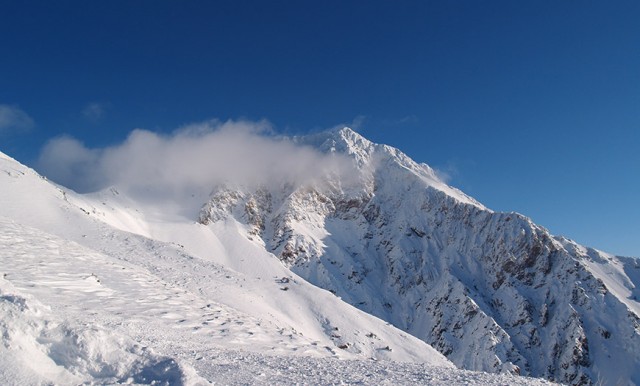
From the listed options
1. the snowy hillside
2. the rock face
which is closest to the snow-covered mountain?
the snowy hillside

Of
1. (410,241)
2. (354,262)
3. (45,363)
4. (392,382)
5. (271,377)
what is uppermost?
(410,241)

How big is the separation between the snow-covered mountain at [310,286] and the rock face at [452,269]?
1.57 ft

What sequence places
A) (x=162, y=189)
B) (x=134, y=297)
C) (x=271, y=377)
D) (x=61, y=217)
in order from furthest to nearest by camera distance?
(x=162, y=189) < (x=61, y=217) < (x=134, y=297) < (x=271, y=377)

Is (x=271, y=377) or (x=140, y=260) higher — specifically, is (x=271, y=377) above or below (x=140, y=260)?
below

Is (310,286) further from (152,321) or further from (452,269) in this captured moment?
(452,269)

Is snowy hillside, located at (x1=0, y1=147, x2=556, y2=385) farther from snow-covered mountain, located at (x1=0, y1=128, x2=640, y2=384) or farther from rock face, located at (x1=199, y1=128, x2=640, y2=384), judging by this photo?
rock face, located at (x1=199, y1=128, x2=640, y2=384)

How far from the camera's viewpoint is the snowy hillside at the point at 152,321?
777cm

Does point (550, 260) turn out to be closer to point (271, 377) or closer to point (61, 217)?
point (61, 217)

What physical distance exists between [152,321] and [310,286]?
3307 centimetres

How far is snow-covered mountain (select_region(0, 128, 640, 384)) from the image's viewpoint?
33.7 feet

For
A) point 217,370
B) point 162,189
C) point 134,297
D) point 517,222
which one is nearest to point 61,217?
point 134,297

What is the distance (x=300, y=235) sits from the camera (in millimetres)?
130750

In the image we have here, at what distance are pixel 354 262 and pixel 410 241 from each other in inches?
828

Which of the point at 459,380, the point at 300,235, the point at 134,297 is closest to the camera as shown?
the point at 459,380
